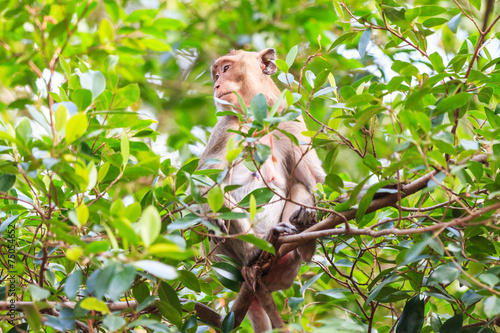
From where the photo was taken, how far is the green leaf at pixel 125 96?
2752 mm

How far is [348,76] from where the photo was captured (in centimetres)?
591

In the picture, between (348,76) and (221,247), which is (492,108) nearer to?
(221,247)

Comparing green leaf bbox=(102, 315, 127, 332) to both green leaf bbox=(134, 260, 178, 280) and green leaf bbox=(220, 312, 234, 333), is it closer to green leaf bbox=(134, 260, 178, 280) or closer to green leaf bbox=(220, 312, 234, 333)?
green leaf bbox=(134, 260, 178, 280)

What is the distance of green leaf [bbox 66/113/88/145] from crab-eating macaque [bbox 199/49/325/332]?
119 cm

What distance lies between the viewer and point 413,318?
2625 millimetres

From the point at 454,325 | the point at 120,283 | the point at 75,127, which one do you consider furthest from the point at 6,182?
the point at 454,325

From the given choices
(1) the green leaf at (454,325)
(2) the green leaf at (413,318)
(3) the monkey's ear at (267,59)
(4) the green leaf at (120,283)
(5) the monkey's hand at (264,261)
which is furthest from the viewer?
(3) the monkey's ear at (267,59)

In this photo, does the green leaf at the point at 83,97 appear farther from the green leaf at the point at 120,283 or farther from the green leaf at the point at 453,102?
the green leaf at the point at 453,102

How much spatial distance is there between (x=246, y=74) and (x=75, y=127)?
2.67m

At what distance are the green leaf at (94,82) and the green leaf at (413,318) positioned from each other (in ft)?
6.01

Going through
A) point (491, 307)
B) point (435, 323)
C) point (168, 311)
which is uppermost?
point (491, 307)

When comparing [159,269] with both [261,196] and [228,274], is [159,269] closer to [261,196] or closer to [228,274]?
[261,196]

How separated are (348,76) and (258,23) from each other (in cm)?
119

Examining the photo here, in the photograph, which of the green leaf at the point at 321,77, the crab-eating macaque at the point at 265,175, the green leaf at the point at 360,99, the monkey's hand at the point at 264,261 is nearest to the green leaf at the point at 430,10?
the green leaf at the point at 321,77
